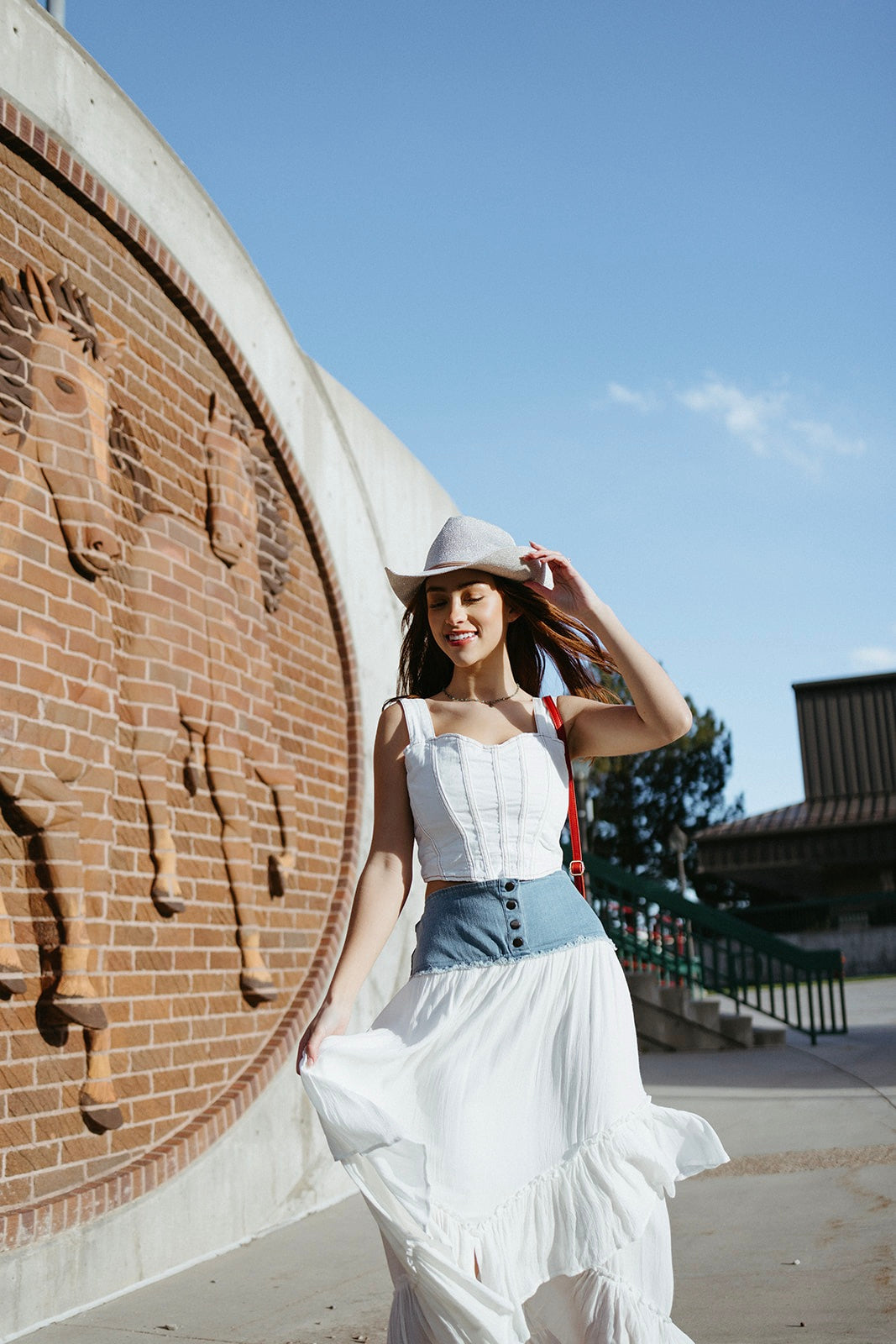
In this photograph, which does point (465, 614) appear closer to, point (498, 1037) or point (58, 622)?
point (498, 1037)

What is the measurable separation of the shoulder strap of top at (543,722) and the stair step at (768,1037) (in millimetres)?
10465

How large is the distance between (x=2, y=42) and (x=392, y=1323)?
4.09 m

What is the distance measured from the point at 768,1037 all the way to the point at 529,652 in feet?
34.2

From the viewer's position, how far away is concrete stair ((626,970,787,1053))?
12422 mm

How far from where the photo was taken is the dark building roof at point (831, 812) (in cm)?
2752

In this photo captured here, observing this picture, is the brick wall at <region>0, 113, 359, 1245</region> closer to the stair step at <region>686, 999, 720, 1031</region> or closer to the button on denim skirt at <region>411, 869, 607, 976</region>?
the button on denim skirt at <region>411, 869, 607, 976</region>

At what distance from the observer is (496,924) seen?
8.20ft

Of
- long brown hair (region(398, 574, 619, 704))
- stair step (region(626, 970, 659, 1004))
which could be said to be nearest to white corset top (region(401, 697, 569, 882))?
long brown hair (region(398, 574, 619, 704))

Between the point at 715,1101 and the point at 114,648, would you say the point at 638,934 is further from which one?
the point at 114,648

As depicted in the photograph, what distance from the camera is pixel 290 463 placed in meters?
6.11

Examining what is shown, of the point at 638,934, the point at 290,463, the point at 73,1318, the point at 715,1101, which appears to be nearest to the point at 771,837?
the point at 638,934

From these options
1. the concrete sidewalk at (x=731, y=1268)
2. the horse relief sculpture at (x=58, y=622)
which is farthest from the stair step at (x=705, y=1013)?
the horse relief sculpture at (x=58, y=622)

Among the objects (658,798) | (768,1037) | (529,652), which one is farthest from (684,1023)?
(658,798)

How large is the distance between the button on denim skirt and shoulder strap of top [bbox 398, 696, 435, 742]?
33 cm
